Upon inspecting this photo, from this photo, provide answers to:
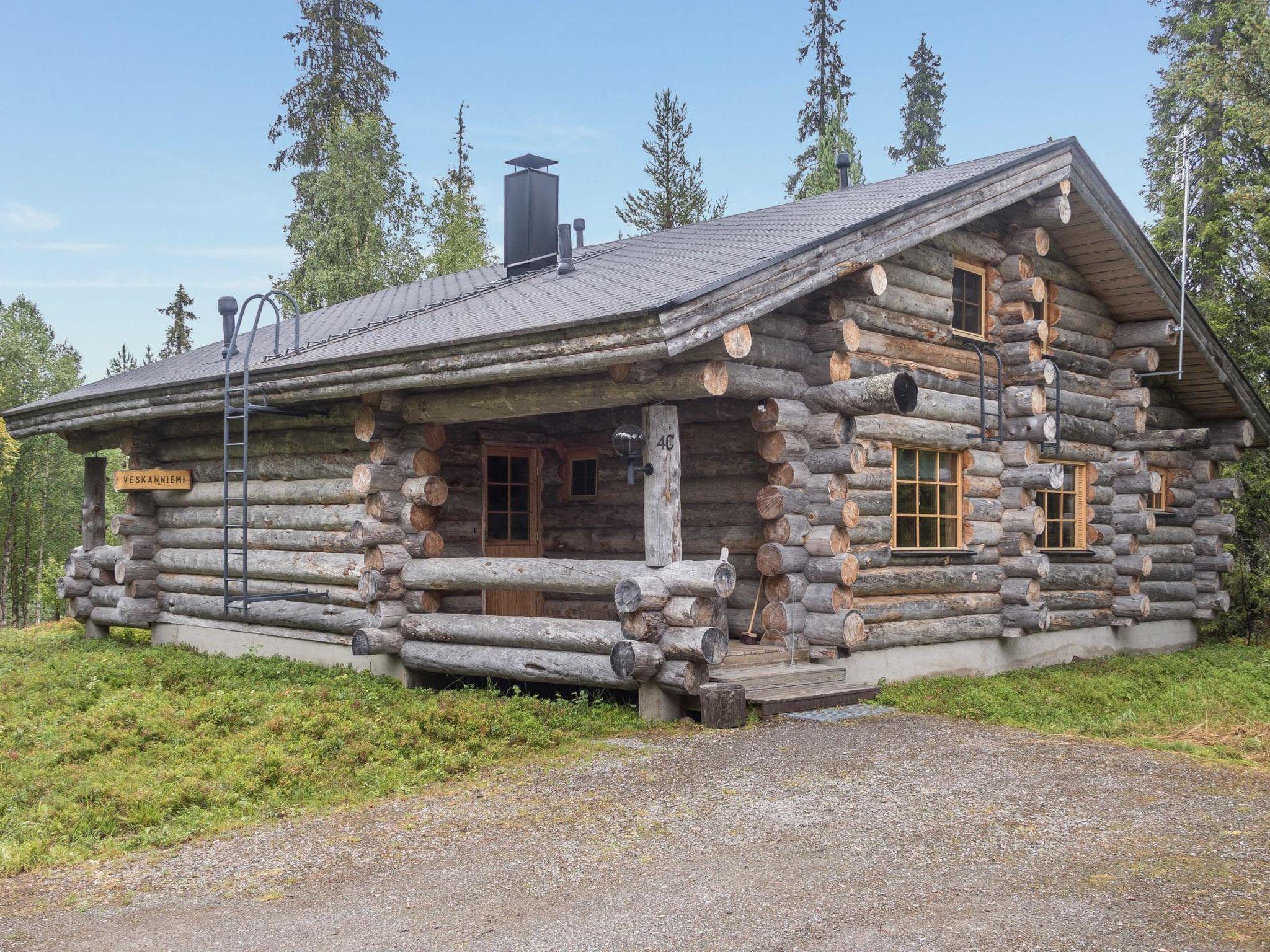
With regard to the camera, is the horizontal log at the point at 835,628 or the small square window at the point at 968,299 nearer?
the horizontal log at the point at 835,628

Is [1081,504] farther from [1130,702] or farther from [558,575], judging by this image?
[558,575]

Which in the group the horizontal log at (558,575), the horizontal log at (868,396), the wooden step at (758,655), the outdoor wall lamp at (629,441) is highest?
the horizontal log at (868,396)

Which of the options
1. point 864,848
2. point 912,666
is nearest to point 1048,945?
point 864,848

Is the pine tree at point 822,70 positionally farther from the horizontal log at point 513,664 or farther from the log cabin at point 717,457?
the horizontal log at point 513,664

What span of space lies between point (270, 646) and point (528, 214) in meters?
6.37

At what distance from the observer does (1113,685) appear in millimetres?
11430

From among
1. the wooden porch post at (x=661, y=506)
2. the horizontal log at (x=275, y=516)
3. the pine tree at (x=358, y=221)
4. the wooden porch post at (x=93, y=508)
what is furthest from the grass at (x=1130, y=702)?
the pine tree at (x=358, y=221)

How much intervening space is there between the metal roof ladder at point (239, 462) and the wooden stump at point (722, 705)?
14.9 feet

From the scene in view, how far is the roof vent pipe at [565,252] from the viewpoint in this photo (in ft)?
41.0

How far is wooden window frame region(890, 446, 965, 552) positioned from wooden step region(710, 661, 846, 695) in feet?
5.79

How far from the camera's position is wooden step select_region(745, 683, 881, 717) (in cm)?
892

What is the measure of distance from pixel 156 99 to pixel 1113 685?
137 ft

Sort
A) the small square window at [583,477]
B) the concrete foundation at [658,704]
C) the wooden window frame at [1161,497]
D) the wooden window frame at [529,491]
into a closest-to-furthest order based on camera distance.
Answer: the concrete foundation at [658,704] → the wooden window frame at [529,491] → the small square window at [583,477] → the wooden window frame at [1161,497]

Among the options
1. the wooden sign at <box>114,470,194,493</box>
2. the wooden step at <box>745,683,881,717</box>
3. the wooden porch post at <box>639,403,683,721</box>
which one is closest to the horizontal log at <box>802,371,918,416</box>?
the wooden porch post at <box>639,403,683,721</box>
